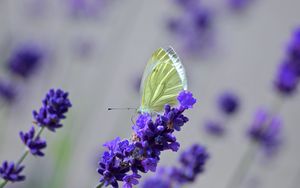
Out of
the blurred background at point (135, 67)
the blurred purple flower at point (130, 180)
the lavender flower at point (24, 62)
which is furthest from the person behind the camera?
the blurred background at point (135, 67)

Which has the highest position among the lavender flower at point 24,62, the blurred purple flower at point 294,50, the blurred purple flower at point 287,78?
the blurred purple flower at point 294,50

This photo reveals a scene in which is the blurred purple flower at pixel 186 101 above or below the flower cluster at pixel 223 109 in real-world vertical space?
below

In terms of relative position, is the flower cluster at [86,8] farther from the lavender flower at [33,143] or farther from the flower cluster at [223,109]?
the lavender flower at [33,143]

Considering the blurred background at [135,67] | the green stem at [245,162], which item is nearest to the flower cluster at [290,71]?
the green stem at [245,162]

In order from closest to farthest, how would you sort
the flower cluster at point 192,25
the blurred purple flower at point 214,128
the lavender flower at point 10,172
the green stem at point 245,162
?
the lavender flower at point 10,172 → the green stem at point 245,162 → the blurred purple flower at point 214,128 → the flower cluster at point 192,25

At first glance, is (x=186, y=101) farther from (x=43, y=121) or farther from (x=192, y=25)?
(x=192, y=25)

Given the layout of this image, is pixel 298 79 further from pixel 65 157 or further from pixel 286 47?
pixel 65 157

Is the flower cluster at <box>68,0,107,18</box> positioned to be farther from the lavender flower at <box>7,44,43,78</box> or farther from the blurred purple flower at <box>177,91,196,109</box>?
the blurred purple flower at <box>177,91,196,109</box>

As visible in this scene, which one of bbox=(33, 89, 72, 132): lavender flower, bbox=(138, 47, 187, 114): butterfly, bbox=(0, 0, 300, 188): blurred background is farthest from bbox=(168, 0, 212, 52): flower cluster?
bbox=(33, 89, 72, 132): lavender flower
